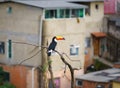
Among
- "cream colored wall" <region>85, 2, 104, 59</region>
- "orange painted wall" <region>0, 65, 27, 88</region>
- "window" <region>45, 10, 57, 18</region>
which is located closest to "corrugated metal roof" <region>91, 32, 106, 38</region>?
"cream colored wall" <region>85, 2, 104, 59</region>

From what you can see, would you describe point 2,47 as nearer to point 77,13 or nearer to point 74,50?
point 74,50

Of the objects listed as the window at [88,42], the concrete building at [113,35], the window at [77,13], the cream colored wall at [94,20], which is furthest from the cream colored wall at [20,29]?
the concrete building at [113,35]

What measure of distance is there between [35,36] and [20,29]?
116 cm

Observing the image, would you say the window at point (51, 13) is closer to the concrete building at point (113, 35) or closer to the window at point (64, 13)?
the window at point (64, 13)

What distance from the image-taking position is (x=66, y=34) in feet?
80.1

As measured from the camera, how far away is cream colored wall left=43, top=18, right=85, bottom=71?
935 inches

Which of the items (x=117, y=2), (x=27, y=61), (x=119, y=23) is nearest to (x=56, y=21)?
(x=27, y=61)

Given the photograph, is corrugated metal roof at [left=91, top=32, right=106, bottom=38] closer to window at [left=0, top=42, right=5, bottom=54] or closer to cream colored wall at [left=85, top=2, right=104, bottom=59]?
cream colored wall at [left=85, top=2, right=104, bottom=59]

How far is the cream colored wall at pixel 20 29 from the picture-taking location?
24.0 meters

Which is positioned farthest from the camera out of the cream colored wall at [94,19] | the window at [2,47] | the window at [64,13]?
the cream colored wall at [94,19]

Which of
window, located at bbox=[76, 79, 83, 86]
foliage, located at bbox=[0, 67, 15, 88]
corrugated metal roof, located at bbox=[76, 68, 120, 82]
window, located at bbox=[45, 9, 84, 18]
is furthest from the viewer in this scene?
window, located at bbox=[45, 9, 84, 18]

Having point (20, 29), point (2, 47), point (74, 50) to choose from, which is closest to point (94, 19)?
point (74, 50)

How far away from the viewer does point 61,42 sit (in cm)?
2411

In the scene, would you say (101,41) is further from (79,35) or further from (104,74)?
Answer: (104,74)
